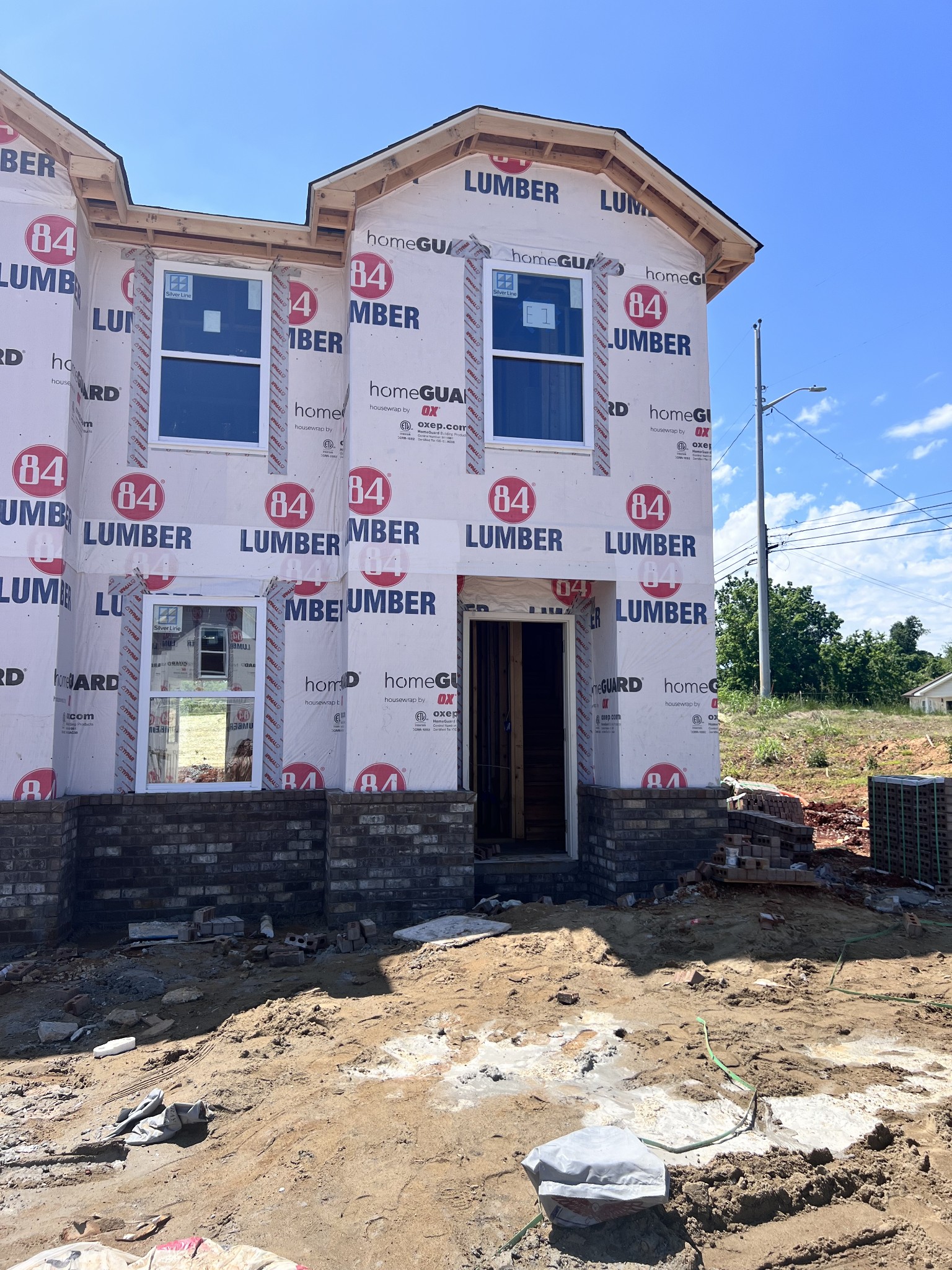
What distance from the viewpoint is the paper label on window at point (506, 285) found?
9.15 metres

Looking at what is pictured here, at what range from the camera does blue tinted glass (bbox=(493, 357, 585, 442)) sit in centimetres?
909

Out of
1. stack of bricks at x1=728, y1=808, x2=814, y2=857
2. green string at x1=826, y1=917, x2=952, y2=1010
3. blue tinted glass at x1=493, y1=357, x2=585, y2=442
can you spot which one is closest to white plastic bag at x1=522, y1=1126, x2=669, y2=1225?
green string at x1=826, y1=917, x2=952, y2=1010

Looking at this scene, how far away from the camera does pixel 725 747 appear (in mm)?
23266

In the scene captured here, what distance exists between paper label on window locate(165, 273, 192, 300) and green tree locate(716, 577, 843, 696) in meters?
38.8

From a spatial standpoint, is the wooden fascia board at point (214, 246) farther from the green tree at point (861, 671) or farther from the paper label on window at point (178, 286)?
the green tree at point (861, 671)

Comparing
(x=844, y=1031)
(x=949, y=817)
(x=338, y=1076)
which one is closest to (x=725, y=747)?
(x=949, y=817)

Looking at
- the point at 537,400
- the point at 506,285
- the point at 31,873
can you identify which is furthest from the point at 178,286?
the point at 31,873

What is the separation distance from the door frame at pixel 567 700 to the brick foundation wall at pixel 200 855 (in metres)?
2.10

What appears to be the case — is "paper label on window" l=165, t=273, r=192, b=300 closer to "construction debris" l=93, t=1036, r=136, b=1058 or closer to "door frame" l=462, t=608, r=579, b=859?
"door frame" l=462, t=608, r=579, b=859

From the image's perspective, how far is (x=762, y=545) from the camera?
27.8 m

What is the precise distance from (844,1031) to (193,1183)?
3.94 meters

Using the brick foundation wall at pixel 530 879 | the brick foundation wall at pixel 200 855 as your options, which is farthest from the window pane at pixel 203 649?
the brick foundation wall at pixel 530 879

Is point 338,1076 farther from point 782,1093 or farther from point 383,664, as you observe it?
point 383,664

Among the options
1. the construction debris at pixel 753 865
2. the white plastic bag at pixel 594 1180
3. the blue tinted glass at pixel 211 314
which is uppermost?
the blue tinted glass at pixel 211 314
